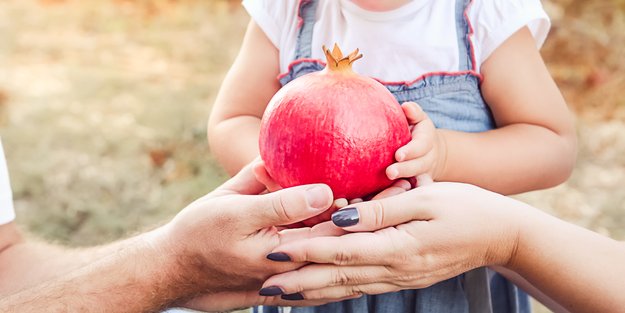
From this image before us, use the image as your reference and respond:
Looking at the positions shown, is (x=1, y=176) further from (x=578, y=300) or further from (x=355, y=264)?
(x=578, y=300)

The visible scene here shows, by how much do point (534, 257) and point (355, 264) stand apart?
29 centimetres

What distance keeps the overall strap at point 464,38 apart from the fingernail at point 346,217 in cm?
46

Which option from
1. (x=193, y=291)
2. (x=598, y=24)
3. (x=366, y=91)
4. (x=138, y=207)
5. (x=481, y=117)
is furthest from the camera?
(x=598, y=24)

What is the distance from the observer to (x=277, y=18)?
1431 mm

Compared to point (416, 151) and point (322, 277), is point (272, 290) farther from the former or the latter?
point (416, 151)

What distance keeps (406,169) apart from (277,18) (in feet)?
1.86

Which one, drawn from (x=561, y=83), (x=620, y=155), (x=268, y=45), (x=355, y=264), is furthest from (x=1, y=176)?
(x=561, y=83)

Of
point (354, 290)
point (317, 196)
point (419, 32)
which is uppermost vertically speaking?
point (419, 32)

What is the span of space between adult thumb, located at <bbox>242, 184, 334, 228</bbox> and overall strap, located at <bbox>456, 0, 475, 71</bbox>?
48 cm

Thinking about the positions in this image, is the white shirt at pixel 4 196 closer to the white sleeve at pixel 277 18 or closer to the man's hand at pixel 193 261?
the man's hand at pixel 193 261

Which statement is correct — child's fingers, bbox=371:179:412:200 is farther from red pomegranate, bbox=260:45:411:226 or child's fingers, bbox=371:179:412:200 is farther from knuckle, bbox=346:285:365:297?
knuckle, bbox=346:285:365:297

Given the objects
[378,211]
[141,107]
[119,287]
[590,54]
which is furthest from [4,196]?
[590,54]

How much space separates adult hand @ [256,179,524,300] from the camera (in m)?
1.01

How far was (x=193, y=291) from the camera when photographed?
1227mm
